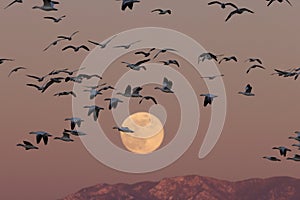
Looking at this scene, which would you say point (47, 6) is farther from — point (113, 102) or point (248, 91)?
point (248, 91)

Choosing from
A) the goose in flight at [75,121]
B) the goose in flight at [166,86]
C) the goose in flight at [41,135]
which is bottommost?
the goose in flight at [41,135]

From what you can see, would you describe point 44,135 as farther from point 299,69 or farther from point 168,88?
point 299,69

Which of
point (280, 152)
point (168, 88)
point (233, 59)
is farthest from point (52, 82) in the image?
point (280, 152)

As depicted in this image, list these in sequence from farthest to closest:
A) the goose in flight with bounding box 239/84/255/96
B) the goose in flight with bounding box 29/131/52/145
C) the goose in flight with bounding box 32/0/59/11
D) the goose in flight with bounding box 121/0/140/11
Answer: the goose in flight with bounding box 239/84/255/96, the goose in flight with bounding box 29/131/52/145, the goose in flight with bounding box 32/0/59/11, the goose in flight with bounding box 121/0/140/11

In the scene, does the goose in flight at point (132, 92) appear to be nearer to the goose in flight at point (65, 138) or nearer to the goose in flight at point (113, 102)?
the goose in flight at point (113, 102)

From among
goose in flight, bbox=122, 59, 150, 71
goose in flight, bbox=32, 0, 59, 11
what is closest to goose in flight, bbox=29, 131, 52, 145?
goose in flight, bbox=32, 0, 59, 11

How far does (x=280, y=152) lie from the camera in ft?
299

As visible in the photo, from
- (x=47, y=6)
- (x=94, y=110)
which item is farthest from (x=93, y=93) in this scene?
(x=47, y=6)

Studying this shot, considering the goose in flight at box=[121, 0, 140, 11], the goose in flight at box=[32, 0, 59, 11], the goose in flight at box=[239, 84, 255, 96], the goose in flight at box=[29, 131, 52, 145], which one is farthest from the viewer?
the goose in flight at box=[239, 84, 255, 96]

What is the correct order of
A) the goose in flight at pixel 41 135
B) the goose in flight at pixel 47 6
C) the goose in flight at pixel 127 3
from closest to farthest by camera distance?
the goose in flight at pixel 127 3 → the goose in flight at pixel 47 6 → the goose in flight at pixel 41 135

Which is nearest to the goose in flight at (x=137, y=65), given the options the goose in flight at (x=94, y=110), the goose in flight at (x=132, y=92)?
the goose in flight at (x=132, y=92)

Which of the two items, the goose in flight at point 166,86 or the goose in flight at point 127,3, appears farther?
the goose in flight at point 166,86

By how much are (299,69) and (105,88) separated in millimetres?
22755

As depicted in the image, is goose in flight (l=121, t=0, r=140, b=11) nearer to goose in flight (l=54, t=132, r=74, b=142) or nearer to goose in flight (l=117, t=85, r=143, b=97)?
goose in flight (l=117, t=85, r=143, b=97)
